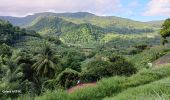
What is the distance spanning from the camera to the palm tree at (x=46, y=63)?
6304 centimetres

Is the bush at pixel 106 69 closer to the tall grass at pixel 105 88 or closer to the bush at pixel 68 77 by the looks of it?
the bush at pixel 68 77

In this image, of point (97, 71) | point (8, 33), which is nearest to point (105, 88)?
point (97, 71)

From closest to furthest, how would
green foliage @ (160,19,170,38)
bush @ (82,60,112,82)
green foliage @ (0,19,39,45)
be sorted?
1. bush @ (82,60,112,82)
2. green foliage @ (160,19,170,38)
3. green foliage @ (0,19,39,45)

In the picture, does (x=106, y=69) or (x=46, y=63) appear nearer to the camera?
(x=106, y=69)

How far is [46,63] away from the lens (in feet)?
208

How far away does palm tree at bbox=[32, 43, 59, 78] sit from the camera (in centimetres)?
6304

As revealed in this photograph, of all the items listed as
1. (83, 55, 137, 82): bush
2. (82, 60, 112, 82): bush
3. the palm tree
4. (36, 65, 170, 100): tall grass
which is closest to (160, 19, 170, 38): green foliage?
(83, 55, 137, 82): bush

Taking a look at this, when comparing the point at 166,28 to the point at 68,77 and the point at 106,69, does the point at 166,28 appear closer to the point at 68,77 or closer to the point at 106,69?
the point at 106,69

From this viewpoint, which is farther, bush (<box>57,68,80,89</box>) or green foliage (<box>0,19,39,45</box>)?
green foliage (<box>0,19,39,45</box>)

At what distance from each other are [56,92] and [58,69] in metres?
44.6

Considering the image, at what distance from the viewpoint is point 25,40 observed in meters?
175

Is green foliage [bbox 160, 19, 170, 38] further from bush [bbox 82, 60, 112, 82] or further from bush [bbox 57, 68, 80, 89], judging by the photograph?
bush [bbox 57, 68, 80, 89]

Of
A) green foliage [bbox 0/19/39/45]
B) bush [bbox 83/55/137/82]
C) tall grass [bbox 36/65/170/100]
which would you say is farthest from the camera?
green foliage [bbox 0/19/39/45]

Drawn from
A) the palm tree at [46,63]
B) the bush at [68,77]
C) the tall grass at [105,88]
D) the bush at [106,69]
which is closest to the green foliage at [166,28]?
the bush at [106,69]
